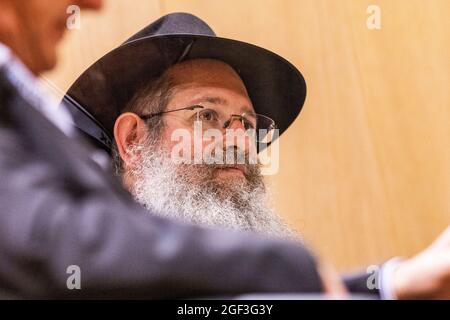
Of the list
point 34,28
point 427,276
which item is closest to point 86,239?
point 34,28

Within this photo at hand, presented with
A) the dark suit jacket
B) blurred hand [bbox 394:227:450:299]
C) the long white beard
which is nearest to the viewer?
the dark suit jacket

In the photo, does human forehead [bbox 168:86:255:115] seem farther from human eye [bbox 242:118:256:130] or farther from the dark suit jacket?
the dark suit jacket

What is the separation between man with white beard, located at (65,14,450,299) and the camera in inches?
37.9

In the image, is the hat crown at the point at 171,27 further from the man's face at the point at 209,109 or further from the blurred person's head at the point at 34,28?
the blurred person's head at the point at 34,28

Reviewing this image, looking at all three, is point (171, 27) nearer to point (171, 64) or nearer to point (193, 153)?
point (171, 64)

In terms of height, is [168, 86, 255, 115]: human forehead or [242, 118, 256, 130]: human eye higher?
[168, 86, 255, 115]: human forehead

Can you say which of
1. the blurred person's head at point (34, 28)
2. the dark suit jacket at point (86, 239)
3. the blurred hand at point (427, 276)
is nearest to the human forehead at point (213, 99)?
the blurred hand at point (427, 276)

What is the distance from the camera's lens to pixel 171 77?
1.06 metres

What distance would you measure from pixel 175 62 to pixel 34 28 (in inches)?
22.3

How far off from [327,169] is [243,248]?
26.1 inches

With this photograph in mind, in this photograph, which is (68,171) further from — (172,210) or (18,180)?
(172,210)

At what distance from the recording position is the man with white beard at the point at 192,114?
0.96 m

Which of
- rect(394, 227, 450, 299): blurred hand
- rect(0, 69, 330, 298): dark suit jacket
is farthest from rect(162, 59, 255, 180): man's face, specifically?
rect(0, 69, 330, 298): dark suit jacket

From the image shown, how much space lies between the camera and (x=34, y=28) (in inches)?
19.9
